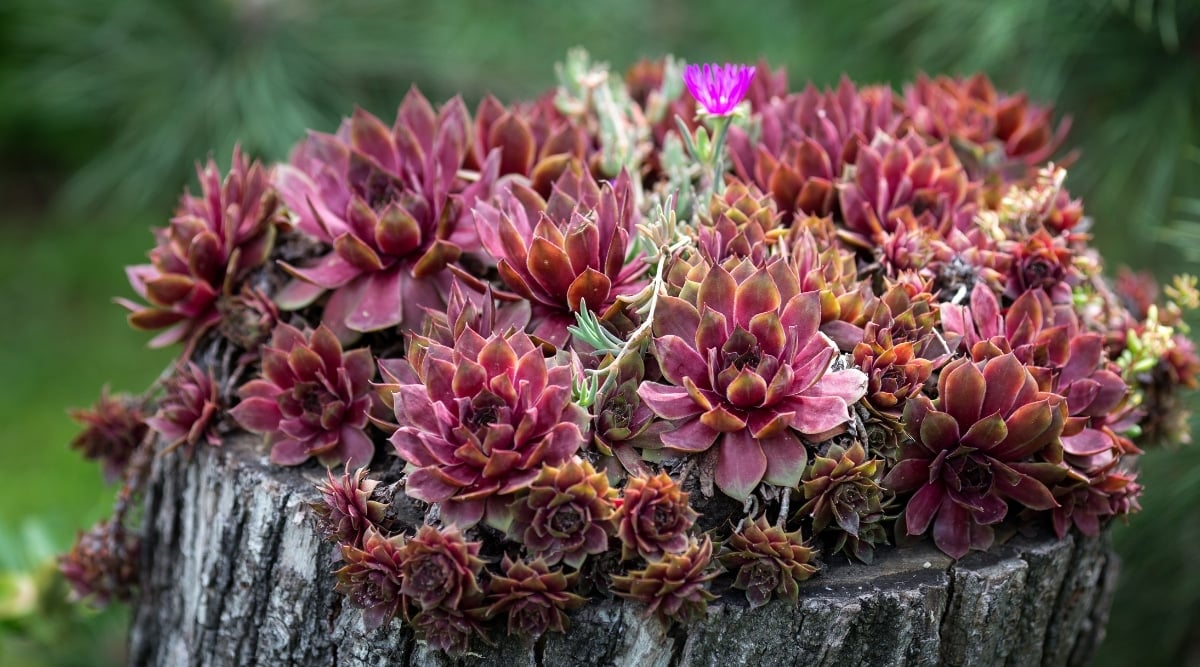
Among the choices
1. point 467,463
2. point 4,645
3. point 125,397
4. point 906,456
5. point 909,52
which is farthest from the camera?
point 909,52

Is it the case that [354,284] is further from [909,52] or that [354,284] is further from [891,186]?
[909,52]

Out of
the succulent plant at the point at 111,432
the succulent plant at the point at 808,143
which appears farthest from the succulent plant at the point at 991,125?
the succulent plant at the point at 111,432

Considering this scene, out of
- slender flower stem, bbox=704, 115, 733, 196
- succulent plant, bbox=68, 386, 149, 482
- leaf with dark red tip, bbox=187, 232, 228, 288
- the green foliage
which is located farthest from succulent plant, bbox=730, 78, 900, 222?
the green foliage

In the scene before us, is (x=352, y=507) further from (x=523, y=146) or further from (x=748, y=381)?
(x=523, y=146)

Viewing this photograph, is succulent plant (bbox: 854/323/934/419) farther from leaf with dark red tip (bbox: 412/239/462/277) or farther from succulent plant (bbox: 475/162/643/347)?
leaf with dark red tip (bbox: 412/239/462/277)

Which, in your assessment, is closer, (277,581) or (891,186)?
(277,581)

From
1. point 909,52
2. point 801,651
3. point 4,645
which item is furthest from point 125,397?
point 909,52
